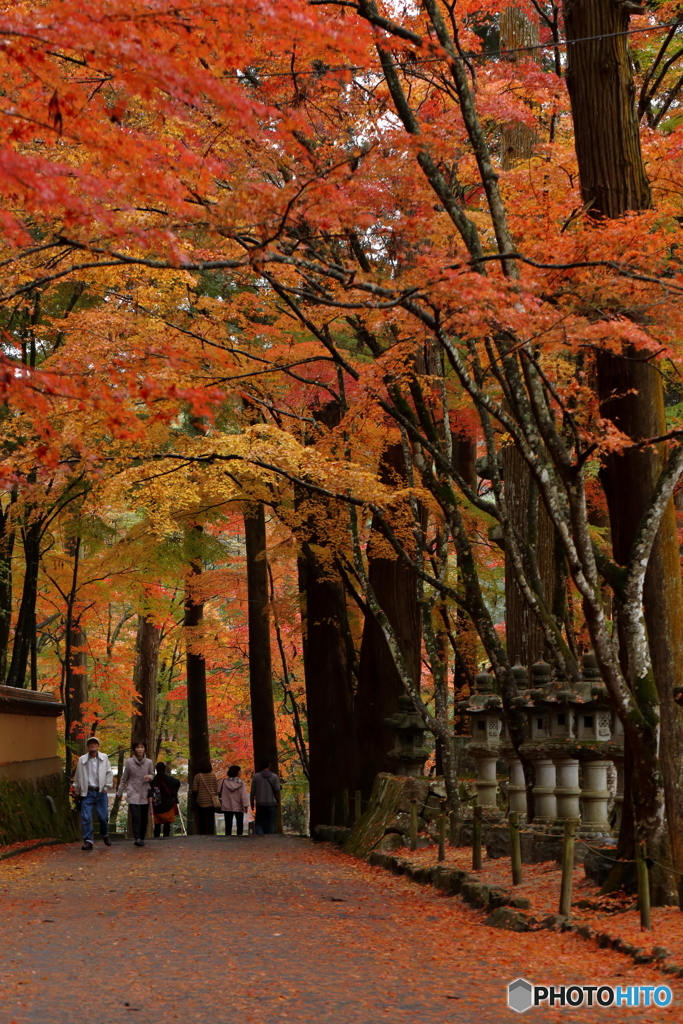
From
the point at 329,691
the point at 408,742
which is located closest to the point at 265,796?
the point at 329,691

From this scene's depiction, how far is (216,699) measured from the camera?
3397 centimetres

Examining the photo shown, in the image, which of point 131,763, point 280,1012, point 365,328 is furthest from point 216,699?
point 280,1012

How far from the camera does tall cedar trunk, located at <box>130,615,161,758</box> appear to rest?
2712 centimetres

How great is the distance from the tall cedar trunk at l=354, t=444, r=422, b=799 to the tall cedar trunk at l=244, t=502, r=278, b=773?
15.4ft

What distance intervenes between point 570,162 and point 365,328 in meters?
3.26

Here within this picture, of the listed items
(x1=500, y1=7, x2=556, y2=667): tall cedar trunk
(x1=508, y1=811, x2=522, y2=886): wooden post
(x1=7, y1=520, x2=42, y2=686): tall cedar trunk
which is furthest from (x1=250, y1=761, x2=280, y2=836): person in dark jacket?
(x1=508, y1=811, x2=522, y2=886): wooden post

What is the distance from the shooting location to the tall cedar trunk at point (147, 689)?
27125mm

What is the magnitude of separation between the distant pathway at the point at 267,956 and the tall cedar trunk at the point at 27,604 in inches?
348

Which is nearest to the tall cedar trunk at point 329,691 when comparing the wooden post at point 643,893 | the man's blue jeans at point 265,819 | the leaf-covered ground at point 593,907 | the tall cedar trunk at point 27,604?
the man's blue jeans at point 265,819

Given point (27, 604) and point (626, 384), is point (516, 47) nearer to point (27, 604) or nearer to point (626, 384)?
point (626, 384)

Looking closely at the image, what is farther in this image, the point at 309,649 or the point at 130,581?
the point at 130,581

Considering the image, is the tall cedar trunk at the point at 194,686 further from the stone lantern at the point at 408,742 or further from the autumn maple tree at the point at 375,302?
the stone lantern at the point at 408,742

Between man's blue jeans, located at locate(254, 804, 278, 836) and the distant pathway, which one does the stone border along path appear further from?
man's blue jeans, located at locate(254, 804, 278, 836)

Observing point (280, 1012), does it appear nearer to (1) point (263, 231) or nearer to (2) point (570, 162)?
(1) point (263, 231)
